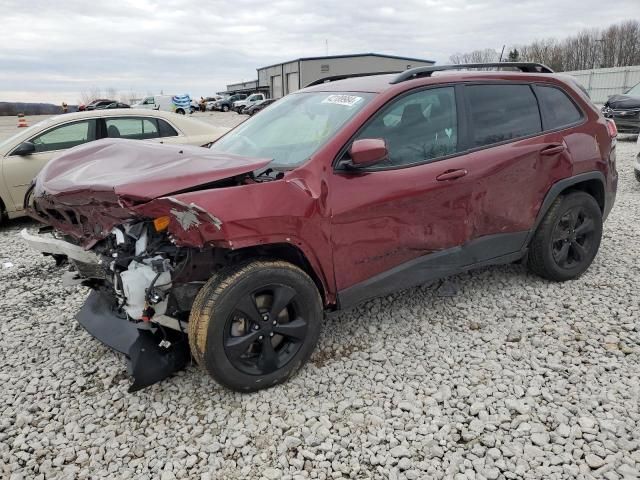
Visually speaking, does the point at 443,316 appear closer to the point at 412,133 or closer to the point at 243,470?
the point at 412,133

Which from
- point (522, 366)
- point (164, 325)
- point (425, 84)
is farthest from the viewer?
point (425, 84)

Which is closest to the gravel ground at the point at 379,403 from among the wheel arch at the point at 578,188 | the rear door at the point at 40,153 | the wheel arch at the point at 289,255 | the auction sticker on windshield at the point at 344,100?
the wheel arch at the point at 289,255

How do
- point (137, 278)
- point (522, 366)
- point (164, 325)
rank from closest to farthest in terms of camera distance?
point (137, 278)
point (164, 325)
point (522, 366)

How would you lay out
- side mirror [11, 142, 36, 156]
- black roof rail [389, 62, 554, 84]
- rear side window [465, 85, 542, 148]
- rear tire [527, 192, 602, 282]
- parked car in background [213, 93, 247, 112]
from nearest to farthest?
1. black roof rail [389, 62, 554, 84]
2. rear side window [465, 85, 542, 148]
3. rear tire [527, 192, 602, 282]
4. side mirror [11, 142, 36, 156]
5. parked car in background [213, 93, 247, 112]

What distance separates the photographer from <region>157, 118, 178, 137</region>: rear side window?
7.30 m

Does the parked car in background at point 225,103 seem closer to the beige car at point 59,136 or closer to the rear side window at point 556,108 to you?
the beige car at point 59,136

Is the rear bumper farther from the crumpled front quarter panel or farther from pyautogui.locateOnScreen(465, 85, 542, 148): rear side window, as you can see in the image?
the crumpled front quarter panel

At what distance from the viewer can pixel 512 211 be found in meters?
3.73

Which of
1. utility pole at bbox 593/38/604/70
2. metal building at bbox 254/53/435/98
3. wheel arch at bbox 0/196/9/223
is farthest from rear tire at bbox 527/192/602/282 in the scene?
utility pole at bbox 593/38/604/70

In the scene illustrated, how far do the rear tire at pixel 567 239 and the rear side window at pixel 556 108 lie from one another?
606 mm

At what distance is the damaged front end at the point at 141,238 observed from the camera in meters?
2.48

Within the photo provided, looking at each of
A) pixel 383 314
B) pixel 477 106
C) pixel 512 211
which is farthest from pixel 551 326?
pixel 477 106

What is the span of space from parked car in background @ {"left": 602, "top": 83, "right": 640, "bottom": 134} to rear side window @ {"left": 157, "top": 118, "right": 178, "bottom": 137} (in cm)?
1086

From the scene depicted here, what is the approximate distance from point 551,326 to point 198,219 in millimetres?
2663
